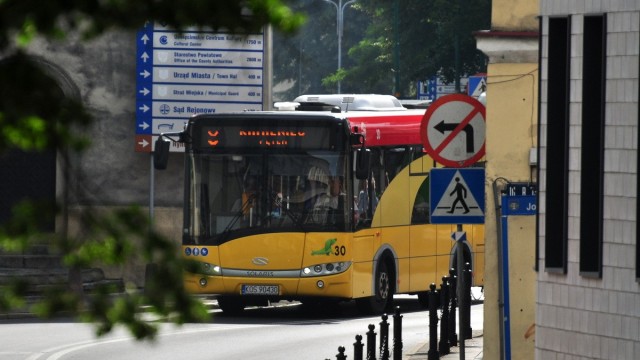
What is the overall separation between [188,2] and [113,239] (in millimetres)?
600

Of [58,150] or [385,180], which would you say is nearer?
[58,150]

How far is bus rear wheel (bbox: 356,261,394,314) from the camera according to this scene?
25.0m

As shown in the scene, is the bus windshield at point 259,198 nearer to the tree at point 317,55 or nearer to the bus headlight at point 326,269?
the bus headlight at point 326,269

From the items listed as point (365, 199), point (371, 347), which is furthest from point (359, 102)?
point (371, 347)

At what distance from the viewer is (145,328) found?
4367mm

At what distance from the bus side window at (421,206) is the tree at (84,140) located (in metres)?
21.7

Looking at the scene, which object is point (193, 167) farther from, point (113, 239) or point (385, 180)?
point (113, 239)

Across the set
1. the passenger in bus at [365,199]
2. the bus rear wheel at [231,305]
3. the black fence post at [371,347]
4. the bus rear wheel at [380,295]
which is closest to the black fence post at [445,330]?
the black fence post at [371,347]

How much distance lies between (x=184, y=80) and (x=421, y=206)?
5530mm

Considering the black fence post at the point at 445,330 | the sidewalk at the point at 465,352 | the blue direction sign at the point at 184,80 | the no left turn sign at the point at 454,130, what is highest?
the blue direction sign at the point at 184,80

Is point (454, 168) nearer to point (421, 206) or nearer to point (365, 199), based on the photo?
point (365, 199)

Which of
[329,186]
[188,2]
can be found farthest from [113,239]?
[329,186]

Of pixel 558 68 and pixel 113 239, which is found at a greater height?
pixel 558 68

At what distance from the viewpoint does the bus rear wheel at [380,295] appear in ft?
82.0
